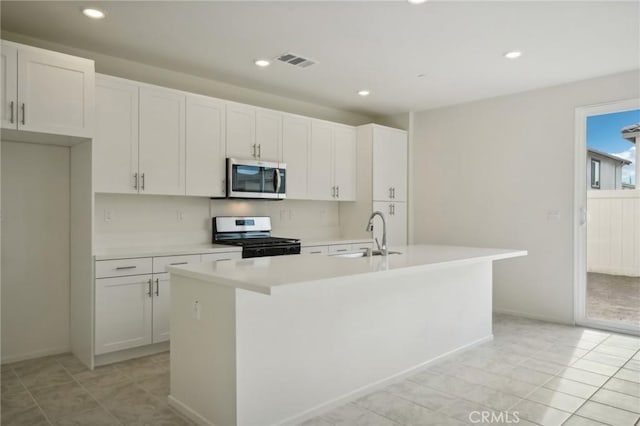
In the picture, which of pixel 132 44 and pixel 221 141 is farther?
pixel 221 141

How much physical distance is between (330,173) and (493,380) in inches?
121

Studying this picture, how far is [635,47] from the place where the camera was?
11.9ft

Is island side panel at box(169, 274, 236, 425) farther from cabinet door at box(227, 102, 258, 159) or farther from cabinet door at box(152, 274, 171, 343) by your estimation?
cabinet door at box(227, 102, 258, 159)

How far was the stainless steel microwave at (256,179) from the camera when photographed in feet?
14.2

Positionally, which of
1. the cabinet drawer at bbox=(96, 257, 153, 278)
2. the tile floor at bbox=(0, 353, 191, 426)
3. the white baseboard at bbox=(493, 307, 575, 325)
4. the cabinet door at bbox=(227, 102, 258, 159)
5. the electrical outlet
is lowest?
the tile floor at bbox=(0, 353, 191, 426)

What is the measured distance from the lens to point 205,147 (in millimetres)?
4195

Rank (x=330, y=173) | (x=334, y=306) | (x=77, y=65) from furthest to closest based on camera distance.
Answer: (x=330, y=173) → (x=77, y=65) → (x=334, y=306)

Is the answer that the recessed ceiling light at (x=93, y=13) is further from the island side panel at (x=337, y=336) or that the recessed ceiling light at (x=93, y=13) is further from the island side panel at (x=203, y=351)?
the island side panel at (x=337, y=336)

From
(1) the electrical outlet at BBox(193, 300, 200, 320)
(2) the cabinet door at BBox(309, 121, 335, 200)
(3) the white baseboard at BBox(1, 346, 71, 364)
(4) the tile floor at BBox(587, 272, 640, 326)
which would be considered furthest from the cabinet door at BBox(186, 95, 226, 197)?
(4) the tile floor at BBox(587, 272, 640, 326)

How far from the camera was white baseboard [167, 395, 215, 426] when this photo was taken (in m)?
2.36

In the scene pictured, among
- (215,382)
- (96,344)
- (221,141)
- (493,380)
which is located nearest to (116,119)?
(221,141)

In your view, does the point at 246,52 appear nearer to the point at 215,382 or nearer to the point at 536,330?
the point at 215,382

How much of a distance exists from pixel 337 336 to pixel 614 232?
3392mm

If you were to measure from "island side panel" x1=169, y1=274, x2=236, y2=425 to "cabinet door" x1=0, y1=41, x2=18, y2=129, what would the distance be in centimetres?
164
